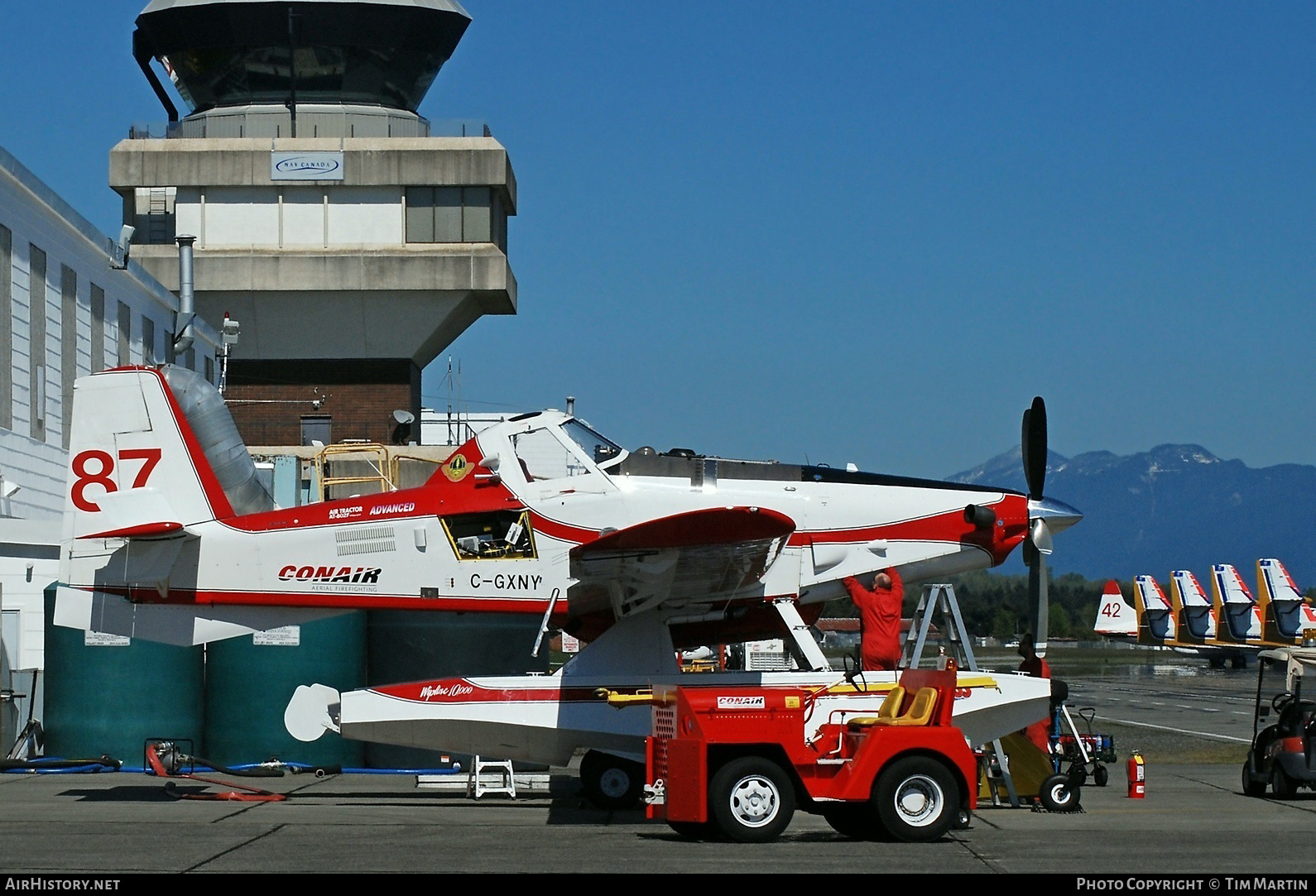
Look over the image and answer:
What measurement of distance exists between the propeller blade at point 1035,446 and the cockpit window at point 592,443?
13.5 ft

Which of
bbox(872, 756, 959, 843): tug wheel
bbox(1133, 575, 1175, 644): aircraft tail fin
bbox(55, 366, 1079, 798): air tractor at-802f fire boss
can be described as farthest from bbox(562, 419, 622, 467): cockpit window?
bbox(1133, 575, 1175, 644): aircraft tail fin

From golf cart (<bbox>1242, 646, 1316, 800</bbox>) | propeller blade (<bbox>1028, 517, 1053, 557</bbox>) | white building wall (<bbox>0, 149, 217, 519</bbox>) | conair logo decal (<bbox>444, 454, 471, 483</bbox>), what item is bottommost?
golf cart (<bbox>1242, 646, 1316, 800</bbox>)

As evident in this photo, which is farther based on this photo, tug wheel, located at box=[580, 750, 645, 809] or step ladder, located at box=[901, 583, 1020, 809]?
tug wheel, located at box=[580, 750, 645, 809]

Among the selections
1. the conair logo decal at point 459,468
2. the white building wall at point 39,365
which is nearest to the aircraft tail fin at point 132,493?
the conair logo decal at point 459,468

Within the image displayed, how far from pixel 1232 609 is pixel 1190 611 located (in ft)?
15.5

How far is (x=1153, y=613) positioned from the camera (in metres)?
76.6

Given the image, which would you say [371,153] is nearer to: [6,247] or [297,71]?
[297,71]

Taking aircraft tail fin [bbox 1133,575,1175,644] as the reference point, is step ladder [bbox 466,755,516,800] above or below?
below

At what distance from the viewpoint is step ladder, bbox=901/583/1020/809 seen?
1459 cm

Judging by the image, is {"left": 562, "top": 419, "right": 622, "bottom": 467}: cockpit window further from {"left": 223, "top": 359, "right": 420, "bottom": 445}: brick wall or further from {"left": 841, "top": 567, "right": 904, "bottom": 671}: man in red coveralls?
{"left": 223, "top": 359, "right": 420, "bottom": 445}: brick wall

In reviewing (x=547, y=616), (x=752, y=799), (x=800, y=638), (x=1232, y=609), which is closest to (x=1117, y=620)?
(x=1232, y=609)

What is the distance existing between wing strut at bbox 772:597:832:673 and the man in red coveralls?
0.41 metres

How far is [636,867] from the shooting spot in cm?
997
